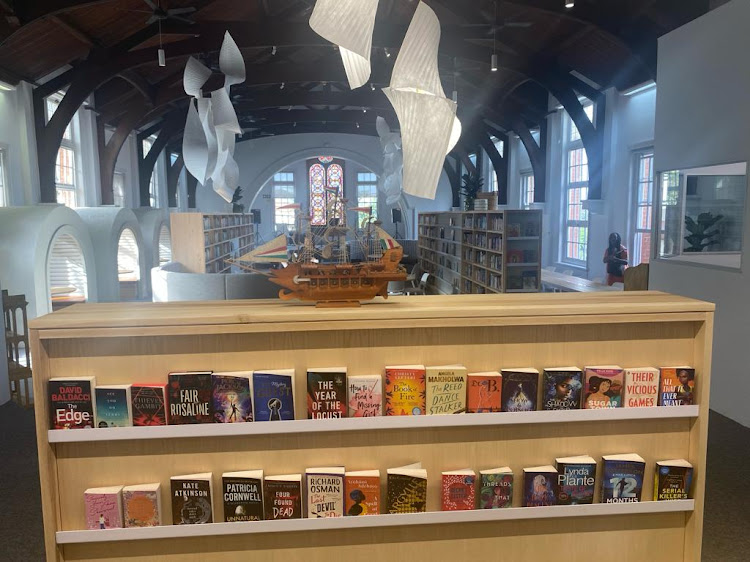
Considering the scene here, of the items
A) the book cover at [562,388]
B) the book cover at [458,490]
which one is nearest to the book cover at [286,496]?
the book cover at [458,490]

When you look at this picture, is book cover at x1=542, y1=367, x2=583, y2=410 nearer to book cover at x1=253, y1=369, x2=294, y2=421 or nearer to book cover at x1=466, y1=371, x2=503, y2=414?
book cover at x1=466, y1=371, x2=503, y2=414

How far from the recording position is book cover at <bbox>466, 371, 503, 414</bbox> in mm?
2107

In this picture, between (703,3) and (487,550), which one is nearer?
(487,550)

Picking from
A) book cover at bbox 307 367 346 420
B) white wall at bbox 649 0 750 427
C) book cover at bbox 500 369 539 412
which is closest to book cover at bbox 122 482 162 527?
book cover at bbox 307 367 346 420

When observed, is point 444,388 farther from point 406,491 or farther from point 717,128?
point 717,128

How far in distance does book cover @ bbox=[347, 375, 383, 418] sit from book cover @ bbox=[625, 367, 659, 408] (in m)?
0.97

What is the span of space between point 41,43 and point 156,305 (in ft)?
28.6

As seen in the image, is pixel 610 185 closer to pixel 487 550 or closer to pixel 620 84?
pixel 620 84

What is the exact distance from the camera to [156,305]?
A: 2363 mm

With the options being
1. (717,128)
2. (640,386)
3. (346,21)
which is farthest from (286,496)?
(717,128)

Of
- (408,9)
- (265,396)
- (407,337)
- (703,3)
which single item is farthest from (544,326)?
(408,9)

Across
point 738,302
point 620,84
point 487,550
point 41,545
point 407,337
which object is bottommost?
point 41,545

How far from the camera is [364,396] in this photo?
208 cm

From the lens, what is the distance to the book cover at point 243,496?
2.07m
